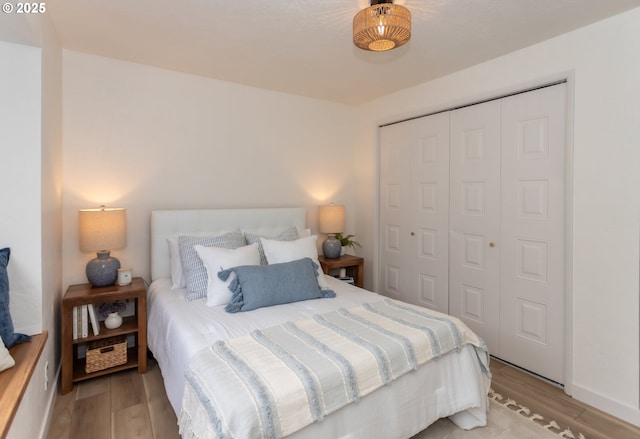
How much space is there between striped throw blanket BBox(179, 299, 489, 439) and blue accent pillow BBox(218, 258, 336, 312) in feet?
1.12

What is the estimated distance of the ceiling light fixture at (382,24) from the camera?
1.63 metres

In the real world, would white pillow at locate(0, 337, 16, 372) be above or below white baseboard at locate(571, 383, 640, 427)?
above

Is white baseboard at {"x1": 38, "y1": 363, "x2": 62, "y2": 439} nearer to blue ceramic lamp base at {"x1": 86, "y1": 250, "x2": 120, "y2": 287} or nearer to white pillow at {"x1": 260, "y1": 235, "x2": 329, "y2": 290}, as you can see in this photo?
blue ceramic lamp base at {"x1": 86, "y1": 250, "x2": 120, "y2": 287}

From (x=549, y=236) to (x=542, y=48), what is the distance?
Answer: 4.30ft

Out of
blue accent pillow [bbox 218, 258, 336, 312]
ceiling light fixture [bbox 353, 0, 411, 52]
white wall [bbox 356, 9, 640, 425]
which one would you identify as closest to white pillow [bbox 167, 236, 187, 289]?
blue accent pillow [bbox 218, 258, 336, 312]

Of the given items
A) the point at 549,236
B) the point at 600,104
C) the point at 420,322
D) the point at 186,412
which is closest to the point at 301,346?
the point at 186,412

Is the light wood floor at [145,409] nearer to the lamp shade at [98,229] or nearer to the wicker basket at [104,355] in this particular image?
the wicker basket at [104,355]

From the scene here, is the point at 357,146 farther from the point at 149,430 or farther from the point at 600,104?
the point at 149,430

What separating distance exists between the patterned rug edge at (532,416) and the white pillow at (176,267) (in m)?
2.31

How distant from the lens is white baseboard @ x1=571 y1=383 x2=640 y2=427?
2012 mm

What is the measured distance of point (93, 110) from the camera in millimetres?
2635

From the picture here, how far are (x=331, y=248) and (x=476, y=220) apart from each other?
1.40 m

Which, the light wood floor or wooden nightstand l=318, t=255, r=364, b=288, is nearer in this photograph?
the light wood floor

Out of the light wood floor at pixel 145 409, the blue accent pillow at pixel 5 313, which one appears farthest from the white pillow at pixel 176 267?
the blue accent pillow at pixel 5 313
